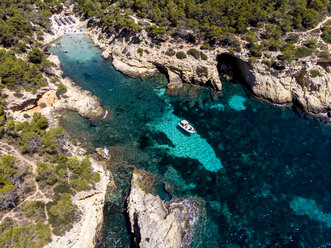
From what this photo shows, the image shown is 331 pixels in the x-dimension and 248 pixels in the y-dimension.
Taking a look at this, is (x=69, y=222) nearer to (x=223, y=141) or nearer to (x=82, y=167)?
(x=82, y=167)

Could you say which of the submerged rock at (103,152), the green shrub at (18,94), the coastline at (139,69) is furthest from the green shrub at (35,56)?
the submerged rock at (103,152)

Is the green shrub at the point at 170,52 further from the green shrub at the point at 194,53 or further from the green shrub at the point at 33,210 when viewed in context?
the green shrub at the point at 33,210

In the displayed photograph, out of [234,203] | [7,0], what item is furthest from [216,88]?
[7,0]

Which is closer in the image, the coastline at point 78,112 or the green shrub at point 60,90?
the coastline at point 78,112

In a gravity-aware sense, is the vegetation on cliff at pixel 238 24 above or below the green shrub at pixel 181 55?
above

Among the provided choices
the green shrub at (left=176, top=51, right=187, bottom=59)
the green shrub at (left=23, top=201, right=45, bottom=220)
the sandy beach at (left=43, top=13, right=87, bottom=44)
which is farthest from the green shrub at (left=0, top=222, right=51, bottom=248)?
the sandy beach at (left=43, top=13, right=87, bottom=44)

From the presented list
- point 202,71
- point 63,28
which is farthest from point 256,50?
point 63,28
